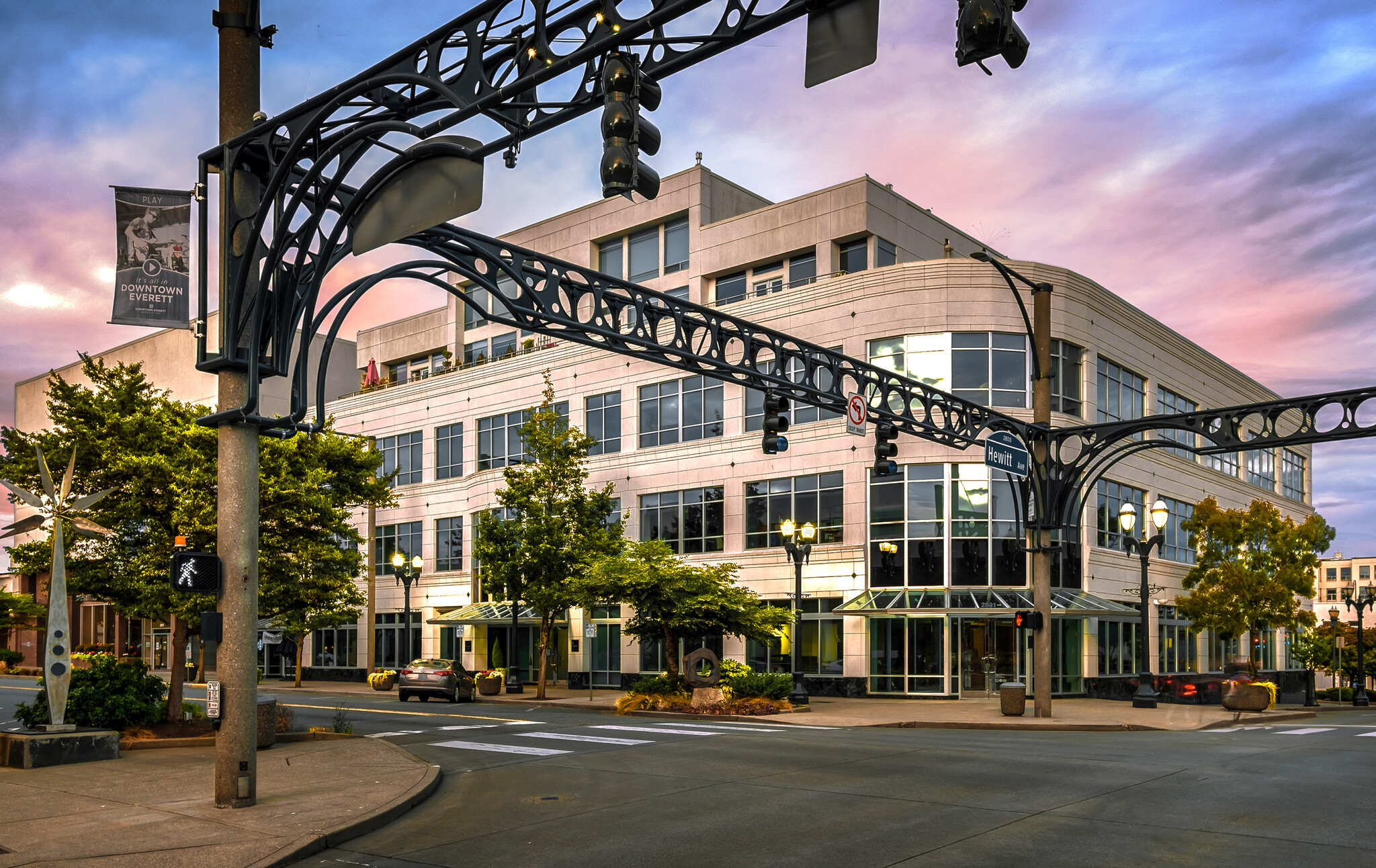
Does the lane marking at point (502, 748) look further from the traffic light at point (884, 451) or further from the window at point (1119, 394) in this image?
the window at point (1119, 394)

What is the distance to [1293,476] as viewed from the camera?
61469mm

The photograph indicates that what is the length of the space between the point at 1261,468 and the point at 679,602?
3954cm

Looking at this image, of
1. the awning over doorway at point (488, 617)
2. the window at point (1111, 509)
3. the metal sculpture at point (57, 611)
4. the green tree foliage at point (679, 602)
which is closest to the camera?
the metal sculpture at point (57, 611)

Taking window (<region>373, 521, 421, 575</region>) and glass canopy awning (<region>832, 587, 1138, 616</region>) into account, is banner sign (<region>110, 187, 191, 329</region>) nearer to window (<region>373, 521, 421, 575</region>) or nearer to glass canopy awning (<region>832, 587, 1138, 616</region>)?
glass canopy awning (<region>832, 587, 1138, 616</region>)

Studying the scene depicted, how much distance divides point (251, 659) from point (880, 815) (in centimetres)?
683

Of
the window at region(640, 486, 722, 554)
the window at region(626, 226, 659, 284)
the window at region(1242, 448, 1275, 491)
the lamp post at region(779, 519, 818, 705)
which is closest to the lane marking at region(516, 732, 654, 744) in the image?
the lamp post at region(779, 519, 818, 705)

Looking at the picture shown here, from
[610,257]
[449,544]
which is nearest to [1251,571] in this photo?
[610,257]

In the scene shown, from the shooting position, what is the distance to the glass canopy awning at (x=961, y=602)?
3478 centimetres

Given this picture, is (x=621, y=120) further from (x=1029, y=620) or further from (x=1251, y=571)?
(x=1251, y=571)

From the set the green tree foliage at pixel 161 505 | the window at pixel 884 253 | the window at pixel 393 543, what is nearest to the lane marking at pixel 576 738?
the green tree foliage at pixel 161 505

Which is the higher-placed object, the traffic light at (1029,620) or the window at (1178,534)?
the window at (1178,534)

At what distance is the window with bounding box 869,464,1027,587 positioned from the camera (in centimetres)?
3575

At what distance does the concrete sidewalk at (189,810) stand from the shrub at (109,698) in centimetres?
193

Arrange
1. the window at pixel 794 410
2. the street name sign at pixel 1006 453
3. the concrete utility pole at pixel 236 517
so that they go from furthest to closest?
the window at pixel 794 410 → the street name sign at pixel 1006 453 → the concrete utility pole at pixel 236 517
